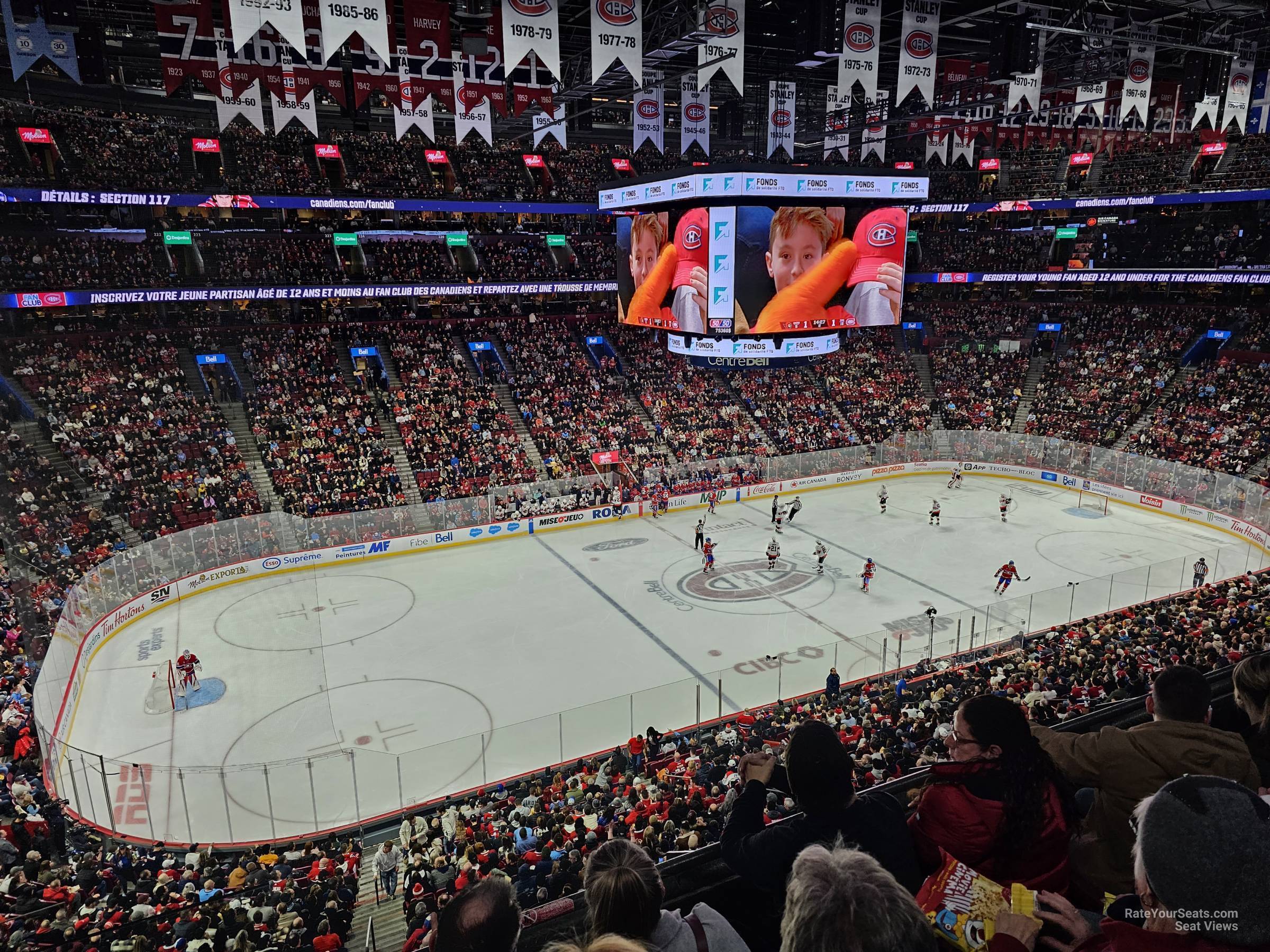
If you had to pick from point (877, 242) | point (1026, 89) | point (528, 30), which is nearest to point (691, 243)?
point (877, 242)

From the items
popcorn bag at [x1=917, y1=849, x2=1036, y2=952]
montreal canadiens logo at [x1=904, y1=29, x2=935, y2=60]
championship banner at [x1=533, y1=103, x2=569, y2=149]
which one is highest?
montreal canadiens logo at [x1=904, y1=29, x2=935, y2=60]

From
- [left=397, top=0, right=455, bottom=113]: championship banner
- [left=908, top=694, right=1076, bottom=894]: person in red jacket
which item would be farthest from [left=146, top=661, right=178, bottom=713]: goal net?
[left=908, top=694, right=1076, bottom=894]: person in red jacket

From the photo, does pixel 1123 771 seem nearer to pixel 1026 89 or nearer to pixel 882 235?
pixel 882 235

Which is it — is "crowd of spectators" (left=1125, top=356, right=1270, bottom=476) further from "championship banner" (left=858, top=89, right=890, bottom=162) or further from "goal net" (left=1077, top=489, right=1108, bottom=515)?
"championship banner" (left=858, top=89, right=890, bottom=162)

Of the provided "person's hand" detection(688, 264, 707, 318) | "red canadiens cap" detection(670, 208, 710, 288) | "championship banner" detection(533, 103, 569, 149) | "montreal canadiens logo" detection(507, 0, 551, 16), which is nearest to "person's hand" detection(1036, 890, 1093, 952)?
"montreal canadiens logo" detection(507, 0, 551, 16)

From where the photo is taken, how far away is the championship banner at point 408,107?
21.5m

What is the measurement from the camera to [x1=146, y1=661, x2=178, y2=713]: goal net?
18.1 m

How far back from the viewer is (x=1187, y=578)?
22.8m

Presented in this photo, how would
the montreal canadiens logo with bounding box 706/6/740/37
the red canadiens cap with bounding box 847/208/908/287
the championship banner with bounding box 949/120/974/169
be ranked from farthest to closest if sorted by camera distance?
1. the championship banner with bounding box 949/120/974/169
2. the red canadiens cap with bounding box 847/208/908/287
3. the montreal canadiens logo with bounding box 706/6/740/37

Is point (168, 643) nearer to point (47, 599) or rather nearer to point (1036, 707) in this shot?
point (47, 599)

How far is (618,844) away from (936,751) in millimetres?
8345

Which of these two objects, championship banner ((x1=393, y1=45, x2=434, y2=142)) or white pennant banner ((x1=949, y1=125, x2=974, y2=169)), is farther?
white pennant banner ((x1=949, y1=125, x2=974, y2=169))

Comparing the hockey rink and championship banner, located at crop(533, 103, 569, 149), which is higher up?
championship banner, located at crop(533, 103, 569, 149)

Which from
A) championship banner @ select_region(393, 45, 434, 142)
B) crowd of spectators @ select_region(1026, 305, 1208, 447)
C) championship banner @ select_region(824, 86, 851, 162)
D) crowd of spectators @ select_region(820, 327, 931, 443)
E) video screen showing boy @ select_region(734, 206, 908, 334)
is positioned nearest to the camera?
championship banner @ select_region(393, 45, 434, 142)
